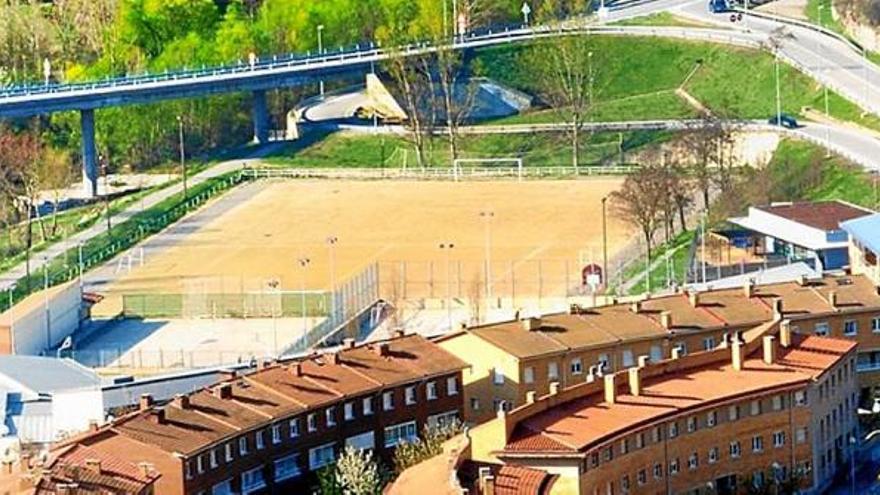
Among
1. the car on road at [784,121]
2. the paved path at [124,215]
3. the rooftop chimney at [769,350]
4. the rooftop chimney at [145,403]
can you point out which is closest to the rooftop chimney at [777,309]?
the rooftop chimney at [769,350]

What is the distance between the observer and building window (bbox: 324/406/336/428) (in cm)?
5022

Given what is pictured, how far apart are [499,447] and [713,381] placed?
226 inches

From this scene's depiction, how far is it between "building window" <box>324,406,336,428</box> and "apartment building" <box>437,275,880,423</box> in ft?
10.8

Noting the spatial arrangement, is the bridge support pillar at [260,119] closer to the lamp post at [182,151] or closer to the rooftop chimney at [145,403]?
the lamp post at [182,151]

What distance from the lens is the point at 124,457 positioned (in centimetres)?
4547

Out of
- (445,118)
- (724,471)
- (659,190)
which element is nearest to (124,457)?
(724,471)

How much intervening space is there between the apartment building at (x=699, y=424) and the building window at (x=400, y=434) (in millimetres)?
2980

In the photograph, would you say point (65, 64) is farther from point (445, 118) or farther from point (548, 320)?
point (548, 320)

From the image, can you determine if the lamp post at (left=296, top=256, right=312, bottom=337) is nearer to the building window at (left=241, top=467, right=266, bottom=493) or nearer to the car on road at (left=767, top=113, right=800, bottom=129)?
the car on road at (left=767, top=113, right=800, bottom=129)

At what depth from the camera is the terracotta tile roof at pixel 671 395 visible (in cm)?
4656

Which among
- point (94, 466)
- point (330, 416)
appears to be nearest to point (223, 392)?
point (330, 416)

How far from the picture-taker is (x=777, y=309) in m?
55.8

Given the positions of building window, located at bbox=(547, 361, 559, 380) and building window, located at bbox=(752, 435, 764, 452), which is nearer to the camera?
building window, located at bbox=(752, 435, 764, 452)

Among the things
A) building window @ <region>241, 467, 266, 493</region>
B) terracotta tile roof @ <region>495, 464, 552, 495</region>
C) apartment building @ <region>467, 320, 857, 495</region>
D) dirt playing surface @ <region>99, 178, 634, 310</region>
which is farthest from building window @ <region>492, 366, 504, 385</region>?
dirt playing surface @ <region>99, 178, 634, 310</region>
